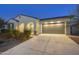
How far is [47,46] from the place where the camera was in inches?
208

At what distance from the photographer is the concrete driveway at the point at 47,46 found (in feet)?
16.9

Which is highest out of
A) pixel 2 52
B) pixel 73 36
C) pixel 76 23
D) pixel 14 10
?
pixel 14 10

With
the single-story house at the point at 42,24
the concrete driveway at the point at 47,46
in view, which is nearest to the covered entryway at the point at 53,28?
the single-story house at the point at 42,24

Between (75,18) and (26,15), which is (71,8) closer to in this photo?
(75,18)

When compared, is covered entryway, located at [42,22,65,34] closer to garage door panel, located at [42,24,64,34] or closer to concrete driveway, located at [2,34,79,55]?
garage door panel, located at [42,24,64,34]

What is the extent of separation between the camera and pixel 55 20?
18.1 ft

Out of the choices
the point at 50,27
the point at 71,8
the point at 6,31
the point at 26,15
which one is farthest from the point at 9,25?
the point at 71,8

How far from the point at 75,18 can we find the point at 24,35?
1.49 metres

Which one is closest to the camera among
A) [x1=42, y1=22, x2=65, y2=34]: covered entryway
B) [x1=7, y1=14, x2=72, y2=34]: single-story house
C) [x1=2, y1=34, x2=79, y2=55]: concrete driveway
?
[x1=2, y1=34, x2=79, y2=55]: concrete driveway

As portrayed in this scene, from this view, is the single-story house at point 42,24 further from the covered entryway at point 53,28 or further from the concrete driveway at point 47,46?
the concrete driveway at point 47,46

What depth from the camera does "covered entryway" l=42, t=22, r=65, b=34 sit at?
18.4ft

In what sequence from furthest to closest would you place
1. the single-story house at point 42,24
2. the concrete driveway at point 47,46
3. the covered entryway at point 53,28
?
the covered entryway at point 53,28
the single-story house at point 42,24
the concrete driveway at point 47,46

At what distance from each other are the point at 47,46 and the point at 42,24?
730 mm

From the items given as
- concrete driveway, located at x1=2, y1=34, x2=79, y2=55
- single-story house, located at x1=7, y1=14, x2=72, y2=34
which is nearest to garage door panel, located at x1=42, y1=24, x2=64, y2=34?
single-story house, located at x1=7, y1=14, x2=72, y2=34
